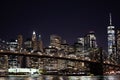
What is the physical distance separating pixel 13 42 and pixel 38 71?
12016mm

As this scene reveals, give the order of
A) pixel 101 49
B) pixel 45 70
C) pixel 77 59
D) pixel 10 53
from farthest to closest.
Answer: pixel 45 70, pixel 101 49, pixel 77 59, pixel 10 53

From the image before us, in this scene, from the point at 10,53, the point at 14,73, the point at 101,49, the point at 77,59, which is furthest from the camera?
the point at 14,73

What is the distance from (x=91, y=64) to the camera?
339 ft

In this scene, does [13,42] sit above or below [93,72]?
above

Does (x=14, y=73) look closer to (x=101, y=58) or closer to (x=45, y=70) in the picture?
(x=45, y=70)

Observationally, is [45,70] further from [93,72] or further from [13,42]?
[93,72]

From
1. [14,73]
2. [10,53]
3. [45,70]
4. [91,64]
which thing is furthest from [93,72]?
[45,70]

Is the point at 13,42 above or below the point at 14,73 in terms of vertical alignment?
above

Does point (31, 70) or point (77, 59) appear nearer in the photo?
point (77, 59)

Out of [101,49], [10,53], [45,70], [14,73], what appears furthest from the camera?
[45,70]

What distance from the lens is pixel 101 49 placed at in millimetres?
110750

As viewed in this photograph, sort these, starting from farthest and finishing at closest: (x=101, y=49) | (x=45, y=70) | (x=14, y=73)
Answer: (x=45, y=70) < (x=14, y=73) < (x=101, y=49)

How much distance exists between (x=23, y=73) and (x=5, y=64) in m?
5.94

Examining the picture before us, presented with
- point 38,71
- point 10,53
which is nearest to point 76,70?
point 38,71
